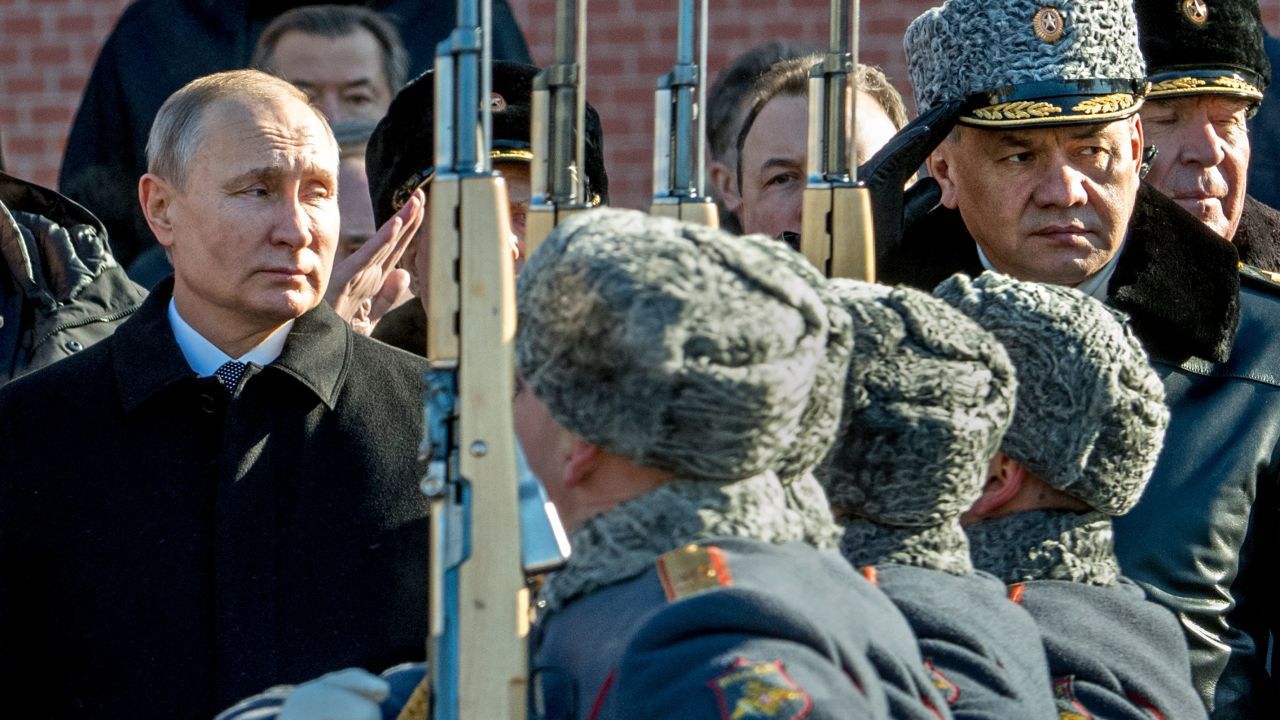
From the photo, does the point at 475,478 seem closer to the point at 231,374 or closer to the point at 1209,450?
the point at 231,374

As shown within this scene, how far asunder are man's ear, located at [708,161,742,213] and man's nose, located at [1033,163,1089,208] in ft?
4.71

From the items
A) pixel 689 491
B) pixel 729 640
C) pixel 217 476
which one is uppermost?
pixel 689 491

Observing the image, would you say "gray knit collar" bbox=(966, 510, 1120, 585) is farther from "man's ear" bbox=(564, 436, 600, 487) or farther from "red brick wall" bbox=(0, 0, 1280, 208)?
"red brick wall" bbox=(0, 0, 1280, 208)

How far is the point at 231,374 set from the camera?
142 inches

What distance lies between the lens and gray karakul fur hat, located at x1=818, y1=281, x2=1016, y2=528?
102 inches

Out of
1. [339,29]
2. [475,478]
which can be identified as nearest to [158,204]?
[475,478]

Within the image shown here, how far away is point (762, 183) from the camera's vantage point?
4828mm

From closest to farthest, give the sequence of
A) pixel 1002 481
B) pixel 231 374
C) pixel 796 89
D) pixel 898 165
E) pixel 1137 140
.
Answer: pixel 1002 481 → pixel 231 374 → pixel 898 165 → pixel 1137 140 → pixel 796 89

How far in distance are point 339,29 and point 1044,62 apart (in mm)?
2598

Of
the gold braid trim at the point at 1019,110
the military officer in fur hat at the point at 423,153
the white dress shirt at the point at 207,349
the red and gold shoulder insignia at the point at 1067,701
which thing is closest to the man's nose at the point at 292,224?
the white dress shirt at the point at 207,349

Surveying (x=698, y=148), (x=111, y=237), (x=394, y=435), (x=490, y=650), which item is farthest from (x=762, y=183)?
(x=490, y=650)

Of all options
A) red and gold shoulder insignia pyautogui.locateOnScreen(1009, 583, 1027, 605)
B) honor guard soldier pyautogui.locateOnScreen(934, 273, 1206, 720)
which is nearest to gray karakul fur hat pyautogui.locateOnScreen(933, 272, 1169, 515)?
honor guard soldier pyautogui.locateOnScreen(934, 273, 1206, 720)

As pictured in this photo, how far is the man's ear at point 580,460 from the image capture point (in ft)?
7.80

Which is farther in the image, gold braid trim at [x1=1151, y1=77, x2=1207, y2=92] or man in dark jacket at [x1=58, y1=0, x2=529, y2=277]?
man in dark jacket at [x1=58, y1=0, x2=529, y2=277]
